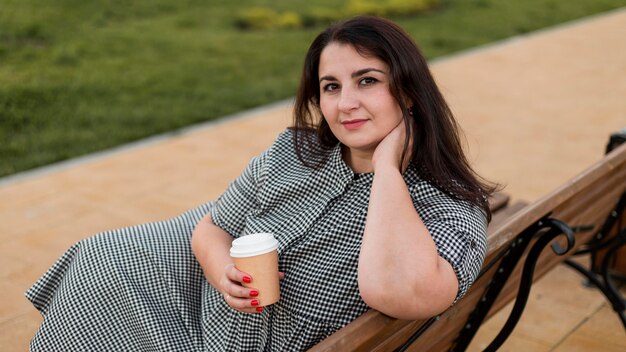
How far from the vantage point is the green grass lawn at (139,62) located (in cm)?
671

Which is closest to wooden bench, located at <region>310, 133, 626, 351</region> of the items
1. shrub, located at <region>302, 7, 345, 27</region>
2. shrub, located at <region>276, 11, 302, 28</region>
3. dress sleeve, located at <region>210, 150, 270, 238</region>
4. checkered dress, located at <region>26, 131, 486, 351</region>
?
checkered dress, located at <region>26, 131, 486, 351</region>

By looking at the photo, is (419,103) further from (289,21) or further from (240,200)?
(289,21)

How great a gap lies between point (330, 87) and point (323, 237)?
1.40ft

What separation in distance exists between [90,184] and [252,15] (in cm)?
613

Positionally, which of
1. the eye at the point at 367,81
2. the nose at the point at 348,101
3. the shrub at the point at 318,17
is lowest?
the shrub at the point at 318,17

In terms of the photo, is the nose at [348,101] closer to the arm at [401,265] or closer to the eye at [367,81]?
the eye at [367,81]

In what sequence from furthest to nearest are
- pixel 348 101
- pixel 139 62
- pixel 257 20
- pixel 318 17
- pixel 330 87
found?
pixel 318 17 < pixel 257 20 < pixel 139 62 < pixel 330 87 < pixel 348 101

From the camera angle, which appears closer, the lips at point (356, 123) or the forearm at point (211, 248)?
the lips at point (356, 123)

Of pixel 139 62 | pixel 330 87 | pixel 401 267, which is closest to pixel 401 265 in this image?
pixel 401 267

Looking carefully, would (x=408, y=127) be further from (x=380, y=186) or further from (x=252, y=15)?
(x=252, y=15)

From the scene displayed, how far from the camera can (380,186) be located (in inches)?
81.3

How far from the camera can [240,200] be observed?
8.16 ft

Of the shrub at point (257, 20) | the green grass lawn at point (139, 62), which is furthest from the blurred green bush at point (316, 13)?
the green grass lawn at point (139, 62)

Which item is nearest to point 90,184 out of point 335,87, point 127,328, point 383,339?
point 127,328
